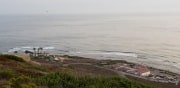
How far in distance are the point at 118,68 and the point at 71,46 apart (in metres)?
30.6

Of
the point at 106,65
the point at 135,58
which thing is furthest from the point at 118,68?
the point at 135,58

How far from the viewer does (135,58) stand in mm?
60062

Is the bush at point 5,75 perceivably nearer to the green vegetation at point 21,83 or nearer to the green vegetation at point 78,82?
the green vegetation at point 78,82

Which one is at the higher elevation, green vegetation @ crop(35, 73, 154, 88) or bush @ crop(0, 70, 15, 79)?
bush @ crop(0, 70, 15, 79)

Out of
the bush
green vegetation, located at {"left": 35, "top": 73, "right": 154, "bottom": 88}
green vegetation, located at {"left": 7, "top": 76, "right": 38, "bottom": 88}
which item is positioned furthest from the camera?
the bush

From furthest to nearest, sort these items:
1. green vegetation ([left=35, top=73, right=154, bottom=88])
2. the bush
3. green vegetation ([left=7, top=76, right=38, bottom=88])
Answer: the bush < green vegetation ([left=35, top=73, right=154, bottom=88]) < green vegetation ([left=7, top=76, right=38, bottom=88])

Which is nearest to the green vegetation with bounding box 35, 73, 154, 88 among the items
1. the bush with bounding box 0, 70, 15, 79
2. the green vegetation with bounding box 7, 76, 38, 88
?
the green vegetation with bounding box 7, 76, 38, 88

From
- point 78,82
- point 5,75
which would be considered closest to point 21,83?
point 5,75

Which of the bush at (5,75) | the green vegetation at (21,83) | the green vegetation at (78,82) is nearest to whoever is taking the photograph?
the green vegetation at (21,83)

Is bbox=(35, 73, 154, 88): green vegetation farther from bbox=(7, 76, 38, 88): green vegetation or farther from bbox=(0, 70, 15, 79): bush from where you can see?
bbox=(0, 70, 15, 79): bush

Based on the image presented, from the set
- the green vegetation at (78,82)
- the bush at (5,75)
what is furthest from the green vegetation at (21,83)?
the bush at (5,75)

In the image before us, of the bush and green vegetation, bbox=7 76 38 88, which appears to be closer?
green vegetation, bbox=7 76 38 88

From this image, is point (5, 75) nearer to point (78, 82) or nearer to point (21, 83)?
point (21, 83)

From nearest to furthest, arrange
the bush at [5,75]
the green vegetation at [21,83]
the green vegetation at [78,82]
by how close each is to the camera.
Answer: the green vegetation at [21,83]
the green vegetation at [78,82]
the bush at [5,75]
